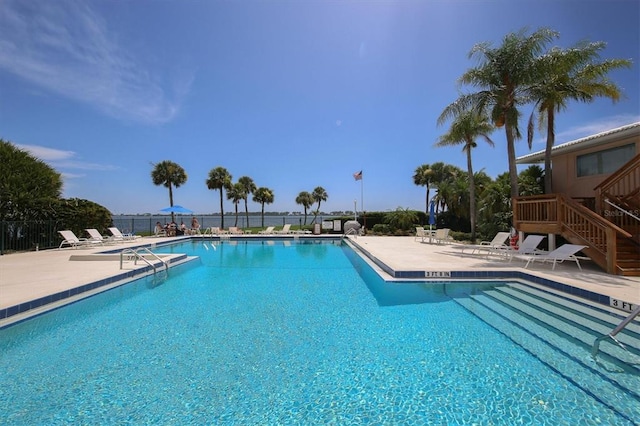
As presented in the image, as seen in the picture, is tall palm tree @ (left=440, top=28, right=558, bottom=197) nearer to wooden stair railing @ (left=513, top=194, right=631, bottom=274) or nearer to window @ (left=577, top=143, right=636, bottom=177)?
wooden stair railing @ (left=513, top=194, right=631, bottom=274)

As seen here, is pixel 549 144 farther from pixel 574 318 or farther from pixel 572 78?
pixel 574 318

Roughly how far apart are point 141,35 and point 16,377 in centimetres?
1300

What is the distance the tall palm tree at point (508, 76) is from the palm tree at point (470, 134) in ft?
10.9

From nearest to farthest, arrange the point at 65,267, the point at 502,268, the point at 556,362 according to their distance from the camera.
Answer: the point at 556,362
the point at 502,268
the point at 65,267

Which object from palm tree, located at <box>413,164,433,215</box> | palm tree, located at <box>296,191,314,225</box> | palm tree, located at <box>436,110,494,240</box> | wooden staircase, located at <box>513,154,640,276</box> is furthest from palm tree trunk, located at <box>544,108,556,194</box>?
palm tree, located at <box>296,191,314,225</box>

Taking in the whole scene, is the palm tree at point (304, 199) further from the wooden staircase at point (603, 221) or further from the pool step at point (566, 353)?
the pool step at point (566, 353)

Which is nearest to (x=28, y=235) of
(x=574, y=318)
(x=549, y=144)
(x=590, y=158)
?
(x=574, y=318)

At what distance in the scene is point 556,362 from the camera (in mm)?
3742

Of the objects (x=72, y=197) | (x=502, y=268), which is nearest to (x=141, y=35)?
(x=72, y=197)

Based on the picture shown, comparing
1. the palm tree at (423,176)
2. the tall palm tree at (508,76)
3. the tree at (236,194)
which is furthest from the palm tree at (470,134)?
the tree at (236,194)

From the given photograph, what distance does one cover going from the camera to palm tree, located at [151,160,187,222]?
1123 inches

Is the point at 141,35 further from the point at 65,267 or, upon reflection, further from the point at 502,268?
the point at 502,268

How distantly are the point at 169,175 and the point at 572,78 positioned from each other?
1107 inches

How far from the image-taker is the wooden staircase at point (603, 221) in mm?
7336
